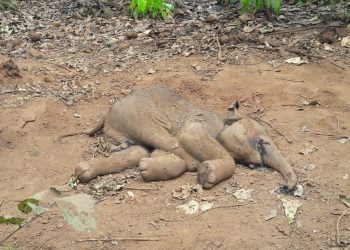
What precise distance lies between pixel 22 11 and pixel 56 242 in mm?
6654

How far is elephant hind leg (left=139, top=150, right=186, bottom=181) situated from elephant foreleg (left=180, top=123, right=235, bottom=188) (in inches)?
7.4

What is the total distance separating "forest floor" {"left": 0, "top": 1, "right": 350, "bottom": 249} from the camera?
139 inches

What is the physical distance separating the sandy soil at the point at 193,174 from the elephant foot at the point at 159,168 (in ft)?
0.24

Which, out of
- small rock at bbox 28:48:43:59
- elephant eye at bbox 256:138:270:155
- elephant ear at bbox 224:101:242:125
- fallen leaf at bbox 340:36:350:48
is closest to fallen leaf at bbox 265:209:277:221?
elephant eye at bbox 256:138:270:155

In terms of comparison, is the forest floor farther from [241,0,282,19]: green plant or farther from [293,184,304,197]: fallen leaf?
[241,0,282,19]: green plant

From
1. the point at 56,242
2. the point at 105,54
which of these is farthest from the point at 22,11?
the point at 56,242

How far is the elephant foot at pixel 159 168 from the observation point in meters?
4.13

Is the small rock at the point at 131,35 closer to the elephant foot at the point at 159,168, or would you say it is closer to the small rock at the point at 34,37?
the small rock at the point at 34,37

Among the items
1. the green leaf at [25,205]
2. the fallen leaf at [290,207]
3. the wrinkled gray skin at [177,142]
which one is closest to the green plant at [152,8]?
the wrinkled gray skin at [177,142]

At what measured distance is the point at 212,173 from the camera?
3.96m

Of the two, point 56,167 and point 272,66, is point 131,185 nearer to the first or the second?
point 56,167

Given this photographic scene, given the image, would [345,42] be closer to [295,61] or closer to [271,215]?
[295,61]

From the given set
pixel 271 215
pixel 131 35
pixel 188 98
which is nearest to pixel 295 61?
pixel 188 98

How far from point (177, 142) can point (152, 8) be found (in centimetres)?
393
